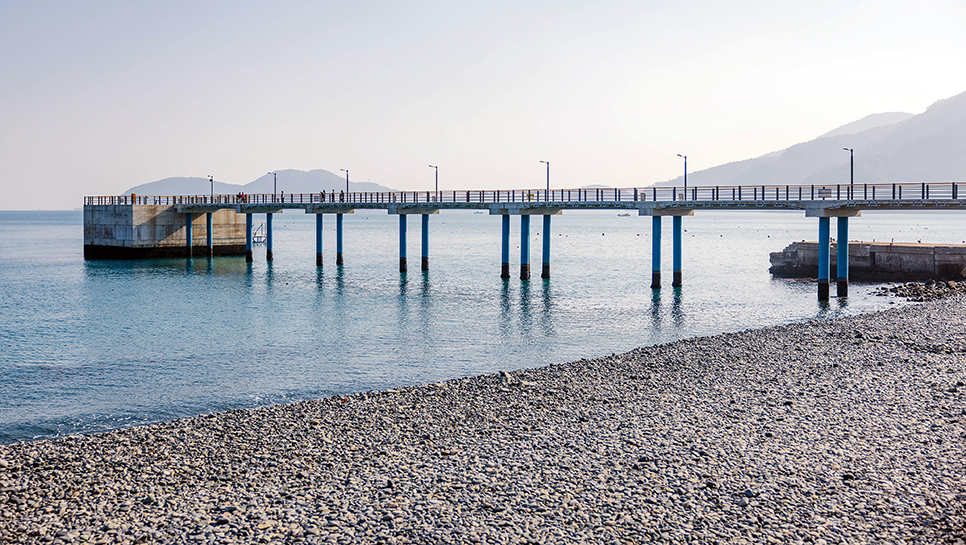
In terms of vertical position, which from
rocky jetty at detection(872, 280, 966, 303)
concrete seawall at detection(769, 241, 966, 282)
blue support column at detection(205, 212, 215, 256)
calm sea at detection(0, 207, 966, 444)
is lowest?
calm sea at detection(0, 207, 966, 444)

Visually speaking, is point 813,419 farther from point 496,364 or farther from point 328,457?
point 496,364

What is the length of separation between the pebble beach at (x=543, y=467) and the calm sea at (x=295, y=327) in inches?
167

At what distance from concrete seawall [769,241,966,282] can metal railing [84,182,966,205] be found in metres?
3.83

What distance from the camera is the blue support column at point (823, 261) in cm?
3591

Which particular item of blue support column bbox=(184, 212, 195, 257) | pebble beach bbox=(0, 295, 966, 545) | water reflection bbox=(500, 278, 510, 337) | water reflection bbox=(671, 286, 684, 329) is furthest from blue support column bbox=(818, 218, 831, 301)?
blue support column bbox=(184, 212, 195, 257)

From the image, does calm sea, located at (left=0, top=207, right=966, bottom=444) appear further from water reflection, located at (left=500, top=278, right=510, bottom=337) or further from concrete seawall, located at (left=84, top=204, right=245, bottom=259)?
concrete seawall, located at (left=84, top=204, right=245, bottom=259)

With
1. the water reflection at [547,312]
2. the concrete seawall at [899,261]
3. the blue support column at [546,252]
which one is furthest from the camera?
the blue support column at [546,252]

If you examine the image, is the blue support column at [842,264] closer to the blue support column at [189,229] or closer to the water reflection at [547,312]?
the water reflection at [547,312]

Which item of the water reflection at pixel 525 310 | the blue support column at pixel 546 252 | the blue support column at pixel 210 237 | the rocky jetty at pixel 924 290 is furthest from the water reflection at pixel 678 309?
the blue support column at pixel 210 237

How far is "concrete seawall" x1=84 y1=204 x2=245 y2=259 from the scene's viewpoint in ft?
212

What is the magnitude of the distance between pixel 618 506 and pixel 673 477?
1.38 m

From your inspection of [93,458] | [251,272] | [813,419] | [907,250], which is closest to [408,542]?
[93,458]

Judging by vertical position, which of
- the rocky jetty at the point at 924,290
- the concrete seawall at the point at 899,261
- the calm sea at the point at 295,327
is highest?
the concrete seawall at the point at 899,261

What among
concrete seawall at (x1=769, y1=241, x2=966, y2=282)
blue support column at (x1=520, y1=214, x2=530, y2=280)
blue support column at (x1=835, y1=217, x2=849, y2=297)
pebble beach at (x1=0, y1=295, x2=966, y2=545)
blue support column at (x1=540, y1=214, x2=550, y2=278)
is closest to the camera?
pebble beach at (x1=0, y1=295, x2=966, y2=545)
